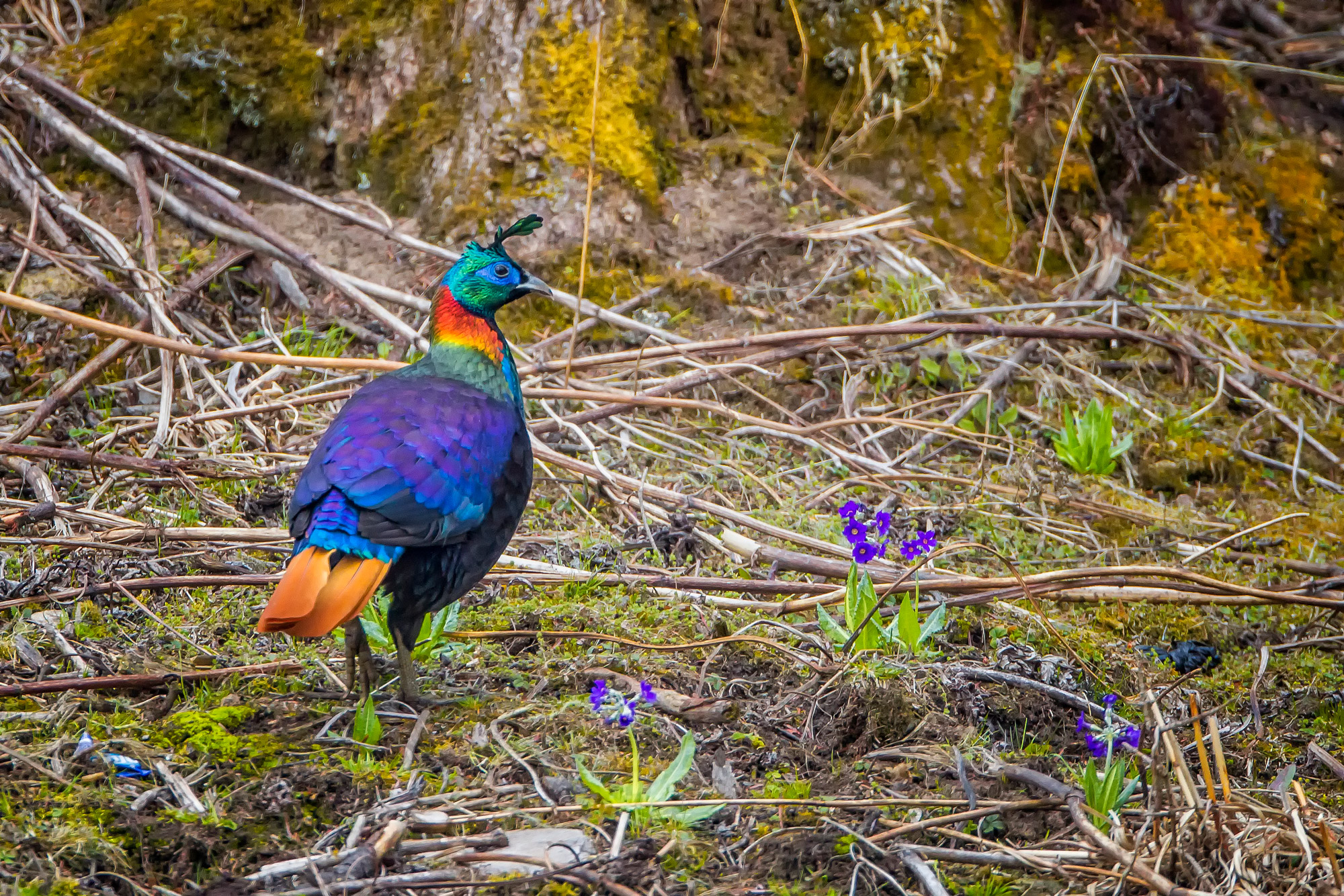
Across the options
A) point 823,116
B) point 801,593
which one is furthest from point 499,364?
point 823,116

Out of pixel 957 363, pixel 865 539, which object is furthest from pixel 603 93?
pixel 865 539

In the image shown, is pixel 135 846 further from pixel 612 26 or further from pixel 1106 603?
→ pixel 612 26

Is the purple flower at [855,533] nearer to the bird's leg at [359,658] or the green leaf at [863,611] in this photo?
the green leaf at [863,611]

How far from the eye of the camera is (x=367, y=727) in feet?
9.58

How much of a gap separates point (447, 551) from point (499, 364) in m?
0.81

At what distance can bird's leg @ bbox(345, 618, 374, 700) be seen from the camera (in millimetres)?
3076

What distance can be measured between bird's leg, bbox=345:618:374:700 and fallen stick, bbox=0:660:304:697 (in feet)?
0.53

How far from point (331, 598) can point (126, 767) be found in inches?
22.4

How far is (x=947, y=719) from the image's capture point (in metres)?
3.11

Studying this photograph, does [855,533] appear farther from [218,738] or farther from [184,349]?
[184,349]

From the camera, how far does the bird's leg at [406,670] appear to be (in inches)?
124

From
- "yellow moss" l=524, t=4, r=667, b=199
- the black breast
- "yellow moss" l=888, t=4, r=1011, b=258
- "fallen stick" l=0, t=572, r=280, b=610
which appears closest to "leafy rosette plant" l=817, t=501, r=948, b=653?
the black breast

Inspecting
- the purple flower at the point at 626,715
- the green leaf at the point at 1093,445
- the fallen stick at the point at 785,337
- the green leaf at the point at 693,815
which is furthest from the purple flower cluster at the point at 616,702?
the green leaf at the point at 1093,445

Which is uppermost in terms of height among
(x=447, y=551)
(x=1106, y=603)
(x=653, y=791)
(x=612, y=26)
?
(x=612, y=26)
